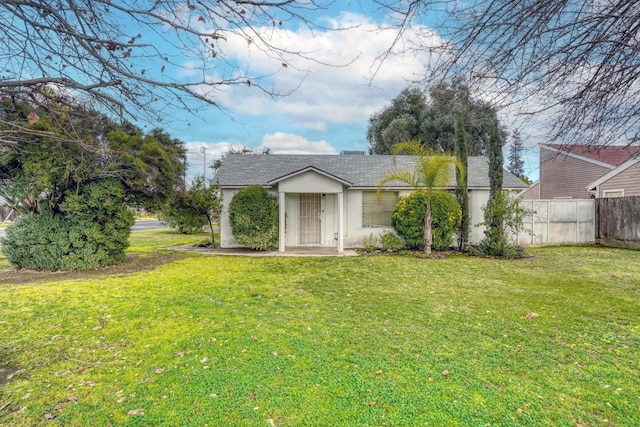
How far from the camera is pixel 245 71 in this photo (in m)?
2.95

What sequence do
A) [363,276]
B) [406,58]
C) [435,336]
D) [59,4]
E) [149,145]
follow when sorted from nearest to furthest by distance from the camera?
[59,4] < [406,58] < [435,336] < [363,276] < [149,145]

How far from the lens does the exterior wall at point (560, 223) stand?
1377 centimetres

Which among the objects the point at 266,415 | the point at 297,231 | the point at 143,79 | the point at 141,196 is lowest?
the point at 266,415

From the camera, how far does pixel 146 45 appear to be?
2895 mm

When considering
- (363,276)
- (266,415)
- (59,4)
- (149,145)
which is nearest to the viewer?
(266,415)

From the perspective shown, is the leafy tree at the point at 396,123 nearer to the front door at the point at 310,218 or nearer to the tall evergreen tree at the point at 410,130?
the tall evergreen tree at the point at 410,130

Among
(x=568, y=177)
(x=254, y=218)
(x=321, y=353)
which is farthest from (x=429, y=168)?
(x=568, y=177)

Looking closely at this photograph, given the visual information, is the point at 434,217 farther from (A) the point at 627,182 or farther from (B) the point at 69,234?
(B) the point at 69,234

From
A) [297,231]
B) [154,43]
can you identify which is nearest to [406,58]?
[154,43]

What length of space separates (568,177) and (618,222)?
717 cm

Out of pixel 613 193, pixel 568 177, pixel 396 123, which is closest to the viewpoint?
pixel 613 193

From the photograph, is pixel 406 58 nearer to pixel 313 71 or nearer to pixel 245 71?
pixel 313 71

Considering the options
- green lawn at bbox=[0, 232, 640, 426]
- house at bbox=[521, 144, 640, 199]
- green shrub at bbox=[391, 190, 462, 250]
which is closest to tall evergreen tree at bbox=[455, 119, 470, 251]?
green shrub at bbox=[391, 190, 462, 250]

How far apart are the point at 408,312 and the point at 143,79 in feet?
15.5
